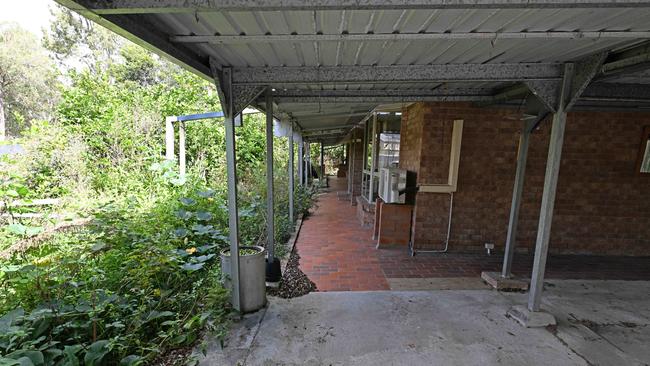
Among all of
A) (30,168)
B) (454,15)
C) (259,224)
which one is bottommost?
(259,224)

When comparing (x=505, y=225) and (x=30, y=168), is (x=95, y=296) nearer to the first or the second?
(x=505, y=225)

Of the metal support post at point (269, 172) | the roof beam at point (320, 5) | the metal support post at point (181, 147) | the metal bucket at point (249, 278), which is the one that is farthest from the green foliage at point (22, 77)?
the roof beam at point (320, 5)

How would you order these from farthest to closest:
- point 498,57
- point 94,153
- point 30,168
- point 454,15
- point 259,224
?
point 94,153
point 30,168
point 259,224
point 498,57
point 454,15

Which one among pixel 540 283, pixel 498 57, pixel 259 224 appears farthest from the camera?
pixel 259 224

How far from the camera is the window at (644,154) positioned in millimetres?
4719

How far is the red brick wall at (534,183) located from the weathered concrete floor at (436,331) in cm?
145

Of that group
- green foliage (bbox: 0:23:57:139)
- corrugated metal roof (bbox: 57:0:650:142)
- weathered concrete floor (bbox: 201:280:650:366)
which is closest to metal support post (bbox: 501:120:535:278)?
weathered concrete floor (bbox: 201:280:650:366)

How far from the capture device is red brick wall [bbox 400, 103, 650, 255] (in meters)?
4.66

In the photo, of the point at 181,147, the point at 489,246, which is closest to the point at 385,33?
the point at 489,246

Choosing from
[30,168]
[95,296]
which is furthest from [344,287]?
[30,168]

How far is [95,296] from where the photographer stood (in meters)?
2.38

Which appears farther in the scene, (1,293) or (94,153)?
(94,153)

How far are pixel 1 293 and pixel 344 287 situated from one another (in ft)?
10.6

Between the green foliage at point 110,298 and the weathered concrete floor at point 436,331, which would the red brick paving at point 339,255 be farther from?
the green foliage at point 110,298
